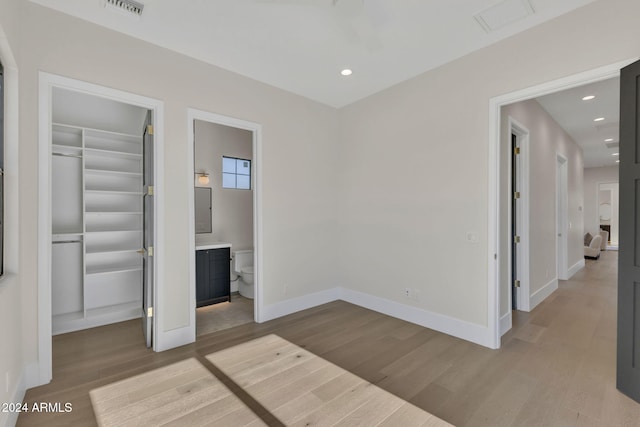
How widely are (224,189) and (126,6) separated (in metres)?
2.84

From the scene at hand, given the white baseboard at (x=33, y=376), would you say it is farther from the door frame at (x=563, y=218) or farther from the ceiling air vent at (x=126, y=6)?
the door frame at (x=563, y=218)

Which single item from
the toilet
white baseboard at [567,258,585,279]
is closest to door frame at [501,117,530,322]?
white baseboard at [567,258,585,279]

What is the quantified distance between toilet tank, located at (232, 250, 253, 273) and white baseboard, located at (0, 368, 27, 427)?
2.72m

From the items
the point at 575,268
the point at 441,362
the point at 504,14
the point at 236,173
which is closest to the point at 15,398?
the point at 441,362

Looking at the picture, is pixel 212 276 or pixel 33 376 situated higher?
pixel 212 276

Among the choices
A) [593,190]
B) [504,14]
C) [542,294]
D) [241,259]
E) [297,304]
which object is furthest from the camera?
[593,190]

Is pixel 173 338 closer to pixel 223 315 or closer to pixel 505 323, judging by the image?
pixel 223 315

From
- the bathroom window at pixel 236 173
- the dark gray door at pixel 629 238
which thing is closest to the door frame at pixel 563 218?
the dark gray door at pixel 629 238

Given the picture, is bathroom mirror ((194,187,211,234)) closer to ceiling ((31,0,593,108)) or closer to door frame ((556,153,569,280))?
ceiling ((31,0,593,108))

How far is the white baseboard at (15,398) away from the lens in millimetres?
1634

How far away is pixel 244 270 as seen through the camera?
14.9 ft

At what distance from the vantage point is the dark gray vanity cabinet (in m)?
4.07

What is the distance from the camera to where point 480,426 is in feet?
5.93

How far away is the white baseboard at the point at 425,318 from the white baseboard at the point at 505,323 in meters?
0.38
